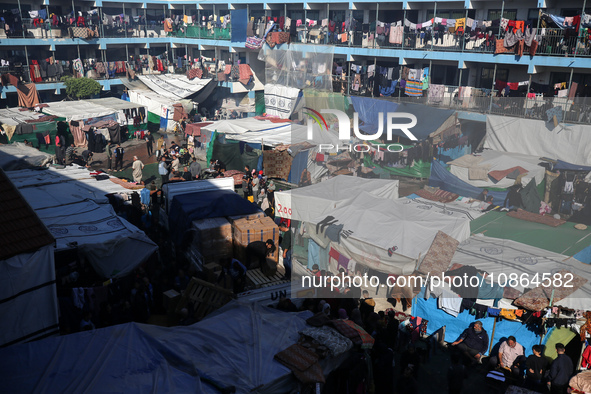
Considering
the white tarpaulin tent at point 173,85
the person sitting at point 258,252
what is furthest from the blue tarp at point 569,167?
the white tarpaulin tent at point 173,85

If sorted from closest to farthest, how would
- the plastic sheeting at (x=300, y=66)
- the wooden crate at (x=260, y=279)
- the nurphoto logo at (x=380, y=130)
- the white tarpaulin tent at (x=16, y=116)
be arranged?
1. the wooden crate at (x=260, y=279)
2. the nurphoto logo at (x=380, y=130)
3. the white tarpaulin tent at (x=16, y=116)
4. the plastic sheeting at (x=300, y=66)

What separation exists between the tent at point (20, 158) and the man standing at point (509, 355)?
15765 mm

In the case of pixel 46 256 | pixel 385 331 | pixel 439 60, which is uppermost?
pixel 439 60

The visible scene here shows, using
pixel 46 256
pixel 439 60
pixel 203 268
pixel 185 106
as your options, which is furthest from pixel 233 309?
pixel 185 106

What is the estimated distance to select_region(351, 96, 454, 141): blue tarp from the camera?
49.7 ft

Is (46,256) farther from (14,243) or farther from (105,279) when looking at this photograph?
(105,279)

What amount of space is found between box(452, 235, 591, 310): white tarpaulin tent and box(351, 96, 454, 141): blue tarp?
170 inches

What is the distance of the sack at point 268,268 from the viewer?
11.9 meters

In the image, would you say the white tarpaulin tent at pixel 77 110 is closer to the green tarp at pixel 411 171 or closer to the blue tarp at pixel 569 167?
the green tarp at pixel 411 171

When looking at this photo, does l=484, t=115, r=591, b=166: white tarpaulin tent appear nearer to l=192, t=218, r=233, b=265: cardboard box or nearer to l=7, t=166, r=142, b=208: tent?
l=192, t=218, r=233, b=265: cardboard box

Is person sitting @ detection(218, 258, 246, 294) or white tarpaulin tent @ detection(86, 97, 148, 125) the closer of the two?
person sitting @ detection(218, 258, 246, 294)

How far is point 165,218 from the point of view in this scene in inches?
583

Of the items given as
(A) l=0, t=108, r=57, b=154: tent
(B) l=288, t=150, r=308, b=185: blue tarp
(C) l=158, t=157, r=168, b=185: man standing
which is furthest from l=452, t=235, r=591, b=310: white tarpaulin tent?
(A) l=0, t=108, r=57, b=154: tent

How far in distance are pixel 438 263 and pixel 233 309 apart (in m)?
4.44
